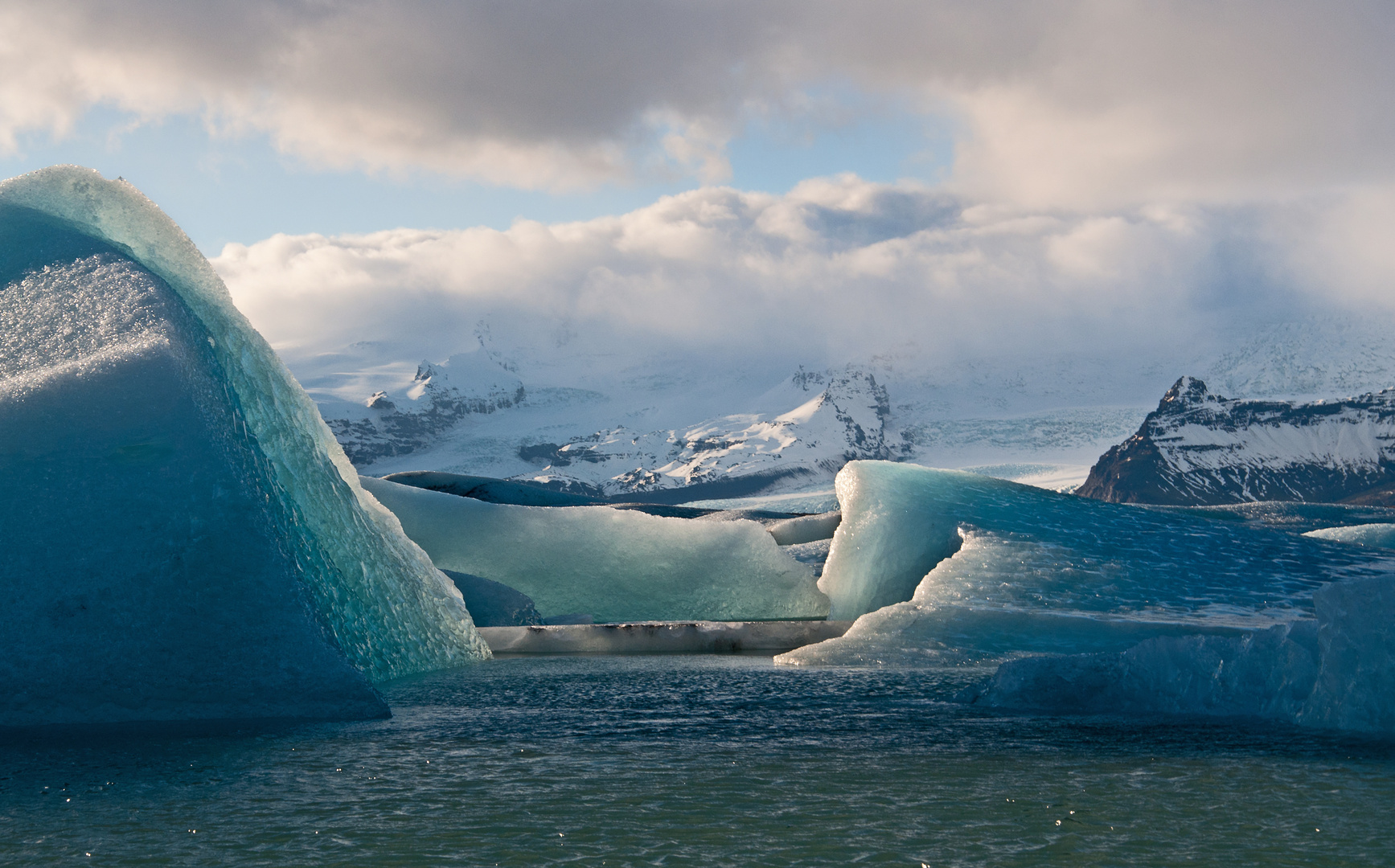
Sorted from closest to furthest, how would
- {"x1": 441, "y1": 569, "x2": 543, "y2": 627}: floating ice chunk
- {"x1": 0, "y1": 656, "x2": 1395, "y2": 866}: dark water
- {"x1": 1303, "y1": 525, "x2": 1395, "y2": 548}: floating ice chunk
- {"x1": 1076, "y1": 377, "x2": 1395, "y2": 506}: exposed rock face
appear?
1. {"x1": 0, "y1": 656, "x2": 1395, "y2": 866}: dark water
2. {"x1": 441, "y1": 569, "x2": 543, "y2": 627}: floating ice chunk
3. {"x1": 1303, "y1": 525, "x2": 1395, "y2": 548}: floating ice chunk
4. {"x1": 1076, "y1": 377, "x2": 1395, "y2": 506}: exposed rock face

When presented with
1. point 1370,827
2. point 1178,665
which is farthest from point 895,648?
point 1370,827

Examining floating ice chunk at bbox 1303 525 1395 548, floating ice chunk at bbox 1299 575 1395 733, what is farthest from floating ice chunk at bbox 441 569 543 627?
floating ice chunk at bbox 1303 525 1395 548

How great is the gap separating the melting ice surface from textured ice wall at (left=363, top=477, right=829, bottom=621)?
1.65 meters

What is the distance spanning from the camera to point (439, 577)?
39.9 feet

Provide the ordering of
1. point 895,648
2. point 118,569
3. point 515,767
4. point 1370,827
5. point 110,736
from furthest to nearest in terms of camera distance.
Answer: point 895,648, point 118,569, point 110,736, point 515,767, point 1370,827

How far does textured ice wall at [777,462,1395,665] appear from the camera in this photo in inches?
457

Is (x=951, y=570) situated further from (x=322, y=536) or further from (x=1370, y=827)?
(x=1370, y=827)

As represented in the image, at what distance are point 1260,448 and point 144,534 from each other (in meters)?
181

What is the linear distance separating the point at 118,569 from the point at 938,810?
5.72 metres

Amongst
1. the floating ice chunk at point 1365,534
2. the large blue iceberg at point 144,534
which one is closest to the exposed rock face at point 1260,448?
the floating ice chunk at point 1365,534

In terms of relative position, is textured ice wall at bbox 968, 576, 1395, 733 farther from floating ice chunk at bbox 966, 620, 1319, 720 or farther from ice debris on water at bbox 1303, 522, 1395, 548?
ice debris on water at bbox 1303, 522, 1395, 548

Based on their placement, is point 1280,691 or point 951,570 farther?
point 951,570

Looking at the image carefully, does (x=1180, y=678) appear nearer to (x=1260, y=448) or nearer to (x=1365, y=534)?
(x=1365, y=534)

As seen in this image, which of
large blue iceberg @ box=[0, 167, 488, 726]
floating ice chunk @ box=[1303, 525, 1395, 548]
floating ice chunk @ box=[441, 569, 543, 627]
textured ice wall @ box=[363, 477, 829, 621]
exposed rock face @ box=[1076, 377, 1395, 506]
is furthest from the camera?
exposed rock face @ box=[1076, 377, 1395, 506]
